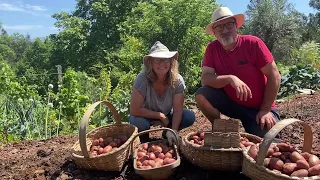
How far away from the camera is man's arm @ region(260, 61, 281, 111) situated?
3000mm

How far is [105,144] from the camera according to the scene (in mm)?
3045

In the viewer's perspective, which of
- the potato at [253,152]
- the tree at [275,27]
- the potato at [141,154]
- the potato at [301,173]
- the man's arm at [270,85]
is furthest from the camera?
the tree at [275,27]

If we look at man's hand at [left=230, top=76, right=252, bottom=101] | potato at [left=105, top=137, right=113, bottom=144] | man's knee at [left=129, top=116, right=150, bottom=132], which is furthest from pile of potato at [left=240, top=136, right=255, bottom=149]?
potato at [left=105, top=137, right=113, bottom=144]

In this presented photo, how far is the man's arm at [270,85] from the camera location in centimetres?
300

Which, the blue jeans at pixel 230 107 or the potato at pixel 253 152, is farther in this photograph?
the blue jeans at pixel 230 107

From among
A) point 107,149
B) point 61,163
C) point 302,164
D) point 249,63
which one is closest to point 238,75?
point 249,63

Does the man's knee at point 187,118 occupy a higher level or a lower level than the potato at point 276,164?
higher

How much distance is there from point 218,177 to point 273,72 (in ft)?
3.27

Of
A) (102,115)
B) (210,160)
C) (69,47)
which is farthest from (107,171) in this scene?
(69,47)

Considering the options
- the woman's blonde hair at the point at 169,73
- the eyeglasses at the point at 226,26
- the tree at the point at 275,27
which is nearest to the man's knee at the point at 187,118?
the woman's blonde hair at the point at 169,73

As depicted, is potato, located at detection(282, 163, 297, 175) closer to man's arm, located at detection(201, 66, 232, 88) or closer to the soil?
the soil

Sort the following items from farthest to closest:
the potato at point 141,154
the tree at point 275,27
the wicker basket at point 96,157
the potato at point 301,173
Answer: the tree at point 275,27 < the potato at point 141,154 < the wicker basket at point 96,157 < the potato at point 301,173

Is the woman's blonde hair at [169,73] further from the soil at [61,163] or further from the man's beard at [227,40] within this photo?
the soil at [61,163]

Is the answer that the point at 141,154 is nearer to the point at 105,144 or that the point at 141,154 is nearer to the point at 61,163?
the point at 105,144
